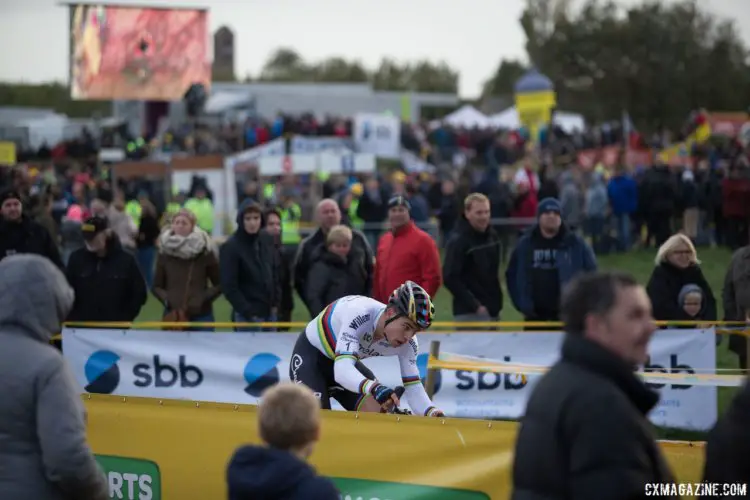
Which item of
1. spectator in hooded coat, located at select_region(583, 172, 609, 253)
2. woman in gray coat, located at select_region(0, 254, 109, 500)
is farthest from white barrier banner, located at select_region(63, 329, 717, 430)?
spectator in hooded coat, located at select_region(583, 172, 609, 253)

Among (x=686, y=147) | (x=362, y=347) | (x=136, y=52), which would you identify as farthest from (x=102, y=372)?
(x=136, y=52)

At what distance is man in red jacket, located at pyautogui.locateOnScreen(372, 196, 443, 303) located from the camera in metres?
11.2

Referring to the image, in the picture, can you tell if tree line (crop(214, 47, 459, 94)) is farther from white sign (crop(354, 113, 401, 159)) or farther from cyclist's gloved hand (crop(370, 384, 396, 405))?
cyclist's gloved hand (crop(370, 384, 396, 405))

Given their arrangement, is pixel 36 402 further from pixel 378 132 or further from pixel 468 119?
pixel 468 119

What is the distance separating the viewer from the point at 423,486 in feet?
22.0

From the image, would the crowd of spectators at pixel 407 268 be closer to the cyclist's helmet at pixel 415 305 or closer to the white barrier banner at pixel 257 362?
the white barrier banner at pixel 257 362

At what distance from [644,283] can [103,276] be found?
1036 centimetres

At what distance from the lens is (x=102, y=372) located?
11516mm

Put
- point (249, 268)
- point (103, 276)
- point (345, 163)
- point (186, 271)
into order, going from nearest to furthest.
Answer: point (103, 276), point (249, 268), point (186, 271), point (345, 163)

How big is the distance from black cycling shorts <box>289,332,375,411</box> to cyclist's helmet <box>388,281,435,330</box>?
631 mm

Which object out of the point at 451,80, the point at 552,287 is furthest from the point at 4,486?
the point at 451,80

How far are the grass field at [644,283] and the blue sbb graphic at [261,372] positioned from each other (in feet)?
11.2

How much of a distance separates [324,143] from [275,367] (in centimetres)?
2160

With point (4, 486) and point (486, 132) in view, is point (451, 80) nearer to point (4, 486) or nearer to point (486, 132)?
point (486, 132)
